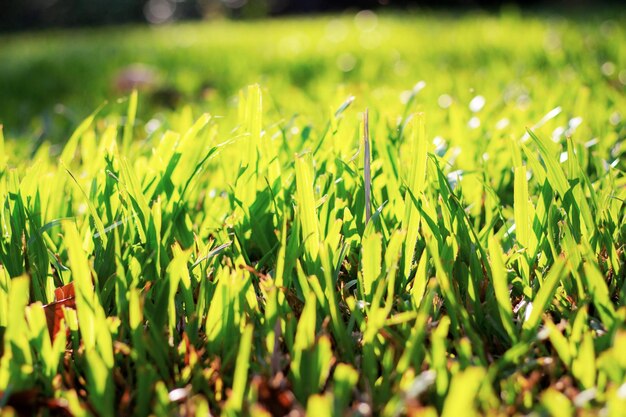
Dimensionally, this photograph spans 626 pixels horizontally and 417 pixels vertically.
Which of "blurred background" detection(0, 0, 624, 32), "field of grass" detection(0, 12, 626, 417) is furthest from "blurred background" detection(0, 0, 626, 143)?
"blurred background" detection(0, 0, 624, 32)

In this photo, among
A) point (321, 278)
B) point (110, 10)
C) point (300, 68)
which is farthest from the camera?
point (110, 10)

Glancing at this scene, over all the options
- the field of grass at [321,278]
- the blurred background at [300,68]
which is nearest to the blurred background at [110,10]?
the blurred background at [300,68]

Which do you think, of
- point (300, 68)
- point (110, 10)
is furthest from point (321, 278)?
point (110, 10)

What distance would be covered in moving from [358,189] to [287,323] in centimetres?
37

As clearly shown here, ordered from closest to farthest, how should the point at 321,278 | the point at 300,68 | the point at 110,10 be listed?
the point at 321,278 → the point at 300,68 → the point at 110,10

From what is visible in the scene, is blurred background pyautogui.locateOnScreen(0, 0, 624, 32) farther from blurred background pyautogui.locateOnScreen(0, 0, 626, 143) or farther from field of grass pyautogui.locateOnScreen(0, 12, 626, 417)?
field of grass pyautogui.locateOnScreen(0, 12, 626, 417)

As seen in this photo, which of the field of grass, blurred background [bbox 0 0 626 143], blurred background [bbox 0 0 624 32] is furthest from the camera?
blurred background [bbox 0 0 624 32]

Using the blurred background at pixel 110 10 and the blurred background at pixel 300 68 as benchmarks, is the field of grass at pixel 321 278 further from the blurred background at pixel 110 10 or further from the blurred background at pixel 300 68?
the blurred background at pixel 110 10

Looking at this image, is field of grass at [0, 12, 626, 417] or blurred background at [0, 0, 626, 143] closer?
field of grass at [0, 12, 626, 417]

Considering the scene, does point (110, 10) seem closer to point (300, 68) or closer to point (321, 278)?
point (300, 68)

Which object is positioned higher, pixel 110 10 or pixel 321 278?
pixel 110 10

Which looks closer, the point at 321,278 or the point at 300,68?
the point at 321,278

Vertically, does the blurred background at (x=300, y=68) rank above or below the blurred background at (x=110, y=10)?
below

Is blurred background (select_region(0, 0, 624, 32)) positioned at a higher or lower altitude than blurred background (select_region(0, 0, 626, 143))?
higher
